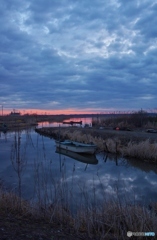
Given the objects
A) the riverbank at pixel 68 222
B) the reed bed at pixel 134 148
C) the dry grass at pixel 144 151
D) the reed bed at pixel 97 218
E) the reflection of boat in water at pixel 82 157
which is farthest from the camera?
the reflection of boat in water at pixel 82 157

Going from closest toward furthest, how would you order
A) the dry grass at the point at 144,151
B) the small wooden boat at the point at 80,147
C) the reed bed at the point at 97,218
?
the reed bed at the point at 97,218
the dry grass at the point at 144,151
the small wooden boat at the point at 80,147

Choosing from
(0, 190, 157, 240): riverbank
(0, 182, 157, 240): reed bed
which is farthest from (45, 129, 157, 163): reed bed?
(0, 190, 157, 240): riverbank

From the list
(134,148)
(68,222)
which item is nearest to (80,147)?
(134,148)

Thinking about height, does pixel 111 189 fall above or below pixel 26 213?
below

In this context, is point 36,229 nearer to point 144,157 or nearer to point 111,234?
point 111,234

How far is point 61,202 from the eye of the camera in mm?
7168

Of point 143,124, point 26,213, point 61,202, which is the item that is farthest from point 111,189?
point 143,124

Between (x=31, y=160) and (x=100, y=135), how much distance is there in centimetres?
1421

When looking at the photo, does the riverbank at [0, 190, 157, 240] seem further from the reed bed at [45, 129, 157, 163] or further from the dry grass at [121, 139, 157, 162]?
the reed bed at [45, 129, 157, 163]

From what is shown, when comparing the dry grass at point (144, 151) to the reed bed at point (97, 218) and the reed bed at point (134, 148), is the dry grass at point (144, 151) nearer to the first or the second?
the reed bed at point (134, 148)

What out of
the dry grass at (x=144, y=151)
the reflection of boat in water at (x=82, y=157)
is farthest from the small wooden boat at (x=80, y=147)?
the dry grass at (x=144, y=151)

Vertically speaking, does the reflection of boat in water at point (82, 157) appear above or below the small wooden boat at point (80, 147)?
below

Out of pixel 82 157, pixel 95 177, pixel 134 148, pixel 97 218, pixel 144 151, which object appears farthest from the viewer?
pixel 82 157

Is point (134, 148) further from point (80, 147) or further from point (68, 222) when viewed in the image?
point (68, 222)
